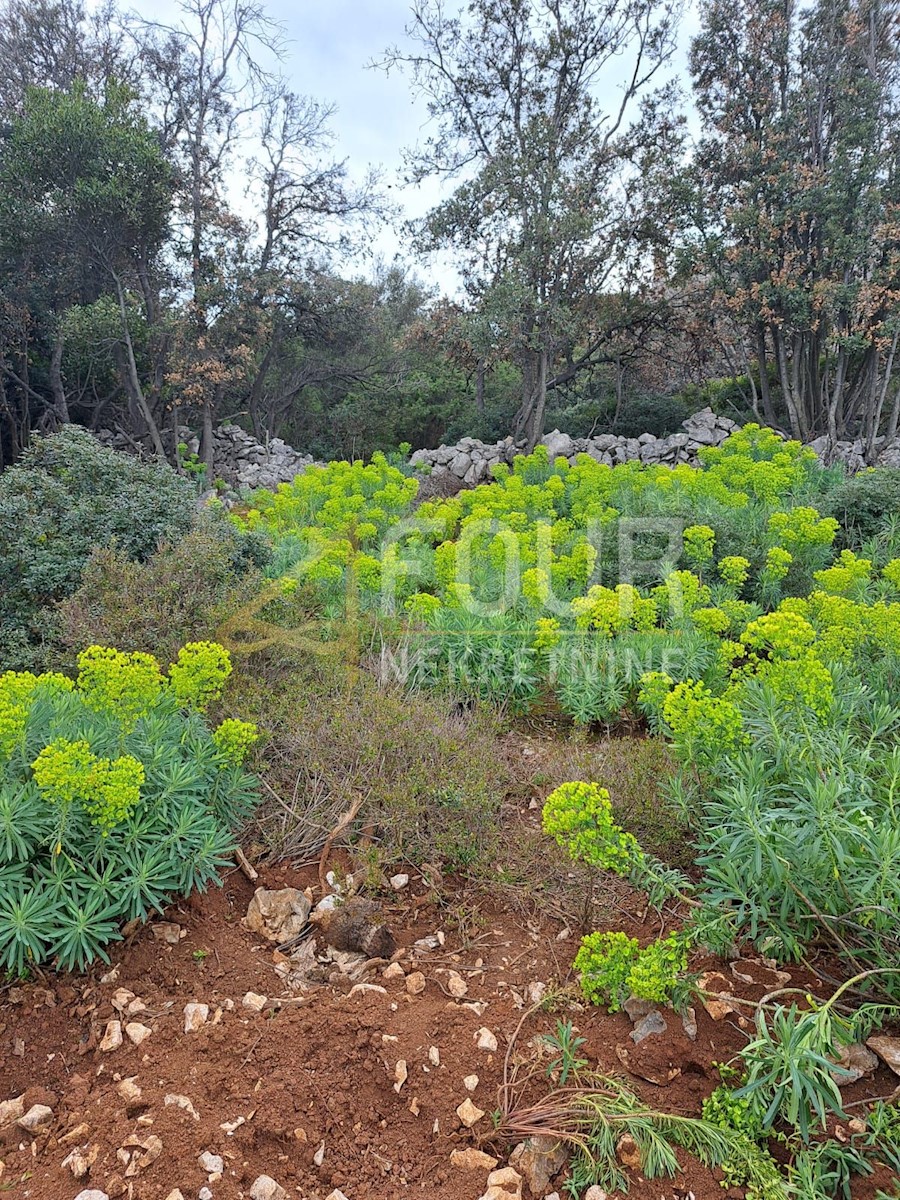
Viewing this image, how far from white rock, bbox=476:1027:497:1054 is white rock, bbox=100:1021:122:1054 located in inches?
41.8

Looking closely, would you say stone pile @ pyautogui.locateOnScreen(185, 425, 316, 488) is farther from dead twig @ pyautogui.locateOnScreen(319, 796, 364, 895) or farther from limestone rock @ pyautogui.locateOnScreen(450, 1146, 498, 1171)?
limestone rock @ pyautogui.locateOnScreen(450, 1146, 498, 1171)

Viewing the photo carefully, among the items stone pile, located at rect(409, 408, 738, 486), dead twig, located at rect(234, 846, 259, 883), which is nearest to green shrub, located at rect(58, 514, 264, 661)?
dead twig, located at rect(234, 846, 259, 883)

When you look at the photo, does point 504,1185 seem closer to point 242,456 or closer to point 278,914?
point 278,914

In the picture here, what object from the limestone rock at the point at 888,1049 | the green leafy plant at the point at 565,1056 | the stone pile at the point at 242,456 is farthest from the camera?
the stone pile at the point at 242,456

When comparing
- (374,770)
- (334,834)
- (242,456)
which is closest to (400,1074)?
(334,834)

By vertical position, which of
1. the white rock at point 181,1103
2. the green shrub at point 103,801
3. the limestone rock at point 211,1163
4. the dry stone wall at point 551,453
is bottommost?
the limestone rock at point 211,1163

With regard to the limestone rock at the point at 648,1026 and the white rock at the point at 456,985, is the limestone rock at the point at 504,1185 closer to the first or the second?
the limestone rock at the point at 648,1026

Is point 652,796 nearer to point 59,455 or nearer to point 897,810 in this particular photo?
point 897,810

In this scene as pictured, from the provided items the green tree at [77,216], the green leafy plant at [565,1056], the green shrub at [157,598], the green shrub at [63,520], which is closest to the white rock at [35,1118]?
the green leafy plant at [565,1056]

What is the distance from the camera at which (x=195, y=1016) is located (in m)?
2.22

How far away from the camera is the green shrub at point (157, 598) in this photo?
4.10 metres

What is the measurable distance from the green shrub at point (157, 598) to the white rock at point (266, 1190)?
2.80 metres

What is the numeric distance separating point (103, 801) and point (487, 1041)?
4.44ft

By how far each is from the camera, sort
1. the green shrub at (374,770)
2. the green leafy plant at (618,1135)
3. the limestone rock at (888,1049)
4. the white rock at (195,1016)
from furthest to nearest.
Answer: the green shrub at (374,770), the white rock at (195,1016), the limestone rock at (888,1049), the green leafy plant at (618,1135)
